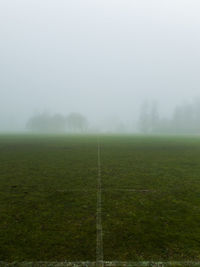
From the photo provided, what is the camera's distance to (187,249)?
11.2 feet

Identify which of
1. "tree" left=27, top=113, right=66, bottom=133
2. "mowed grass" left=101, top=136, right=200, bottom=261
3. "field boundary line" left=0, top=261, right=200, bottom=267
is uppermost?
"tree" left=27, top=113, right=66, bottom=133

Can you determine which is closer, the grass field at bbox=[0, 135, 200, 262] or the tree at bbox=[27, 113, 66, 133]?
the grass field at bbox=[0, 135, 200, 262]

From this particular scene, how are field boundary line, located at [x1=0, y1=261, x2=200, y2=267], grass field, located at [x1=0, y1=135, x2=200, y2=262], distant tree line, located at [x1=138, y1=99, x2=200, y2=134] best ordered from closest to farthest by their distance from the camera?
field boundary line, located at [x1=0, y1=261, x2=200, y2=267], grass field, located at [x1=0, y1=135, x2=200, y2=262], distant tree line, located at [x1=138, y1=99, x2=200, y2=134]

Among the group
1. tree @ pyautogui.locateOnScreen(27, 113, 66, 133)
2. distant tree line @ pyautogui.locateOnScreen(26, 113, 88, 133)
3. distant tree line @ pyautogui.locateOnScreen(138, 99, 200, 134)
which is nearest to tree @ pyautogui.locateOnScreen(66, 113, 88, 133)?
distant tree line @ pyautogui.locateOnScreen(26, 113, 88, 133)

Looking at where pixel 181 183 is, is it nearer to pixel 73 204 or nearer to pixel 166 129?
pixel 73 204

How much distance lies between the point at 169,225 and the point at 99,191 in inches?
103

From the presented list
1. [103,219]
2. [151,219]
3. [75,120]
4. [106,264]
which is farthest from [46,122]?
[106,264]

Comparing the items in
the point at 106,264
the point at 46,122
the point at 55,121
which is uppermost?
the point at 55,121

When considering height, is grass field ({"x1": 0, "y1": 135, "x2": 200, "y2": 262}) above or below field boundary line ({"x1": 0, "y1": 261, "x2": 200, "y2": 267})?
above

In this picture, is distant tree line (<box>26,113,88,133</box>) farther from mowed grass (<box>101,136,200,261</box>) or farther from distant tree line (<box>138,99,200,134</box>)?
mowed grass (<box>101,136,200,261</box>)

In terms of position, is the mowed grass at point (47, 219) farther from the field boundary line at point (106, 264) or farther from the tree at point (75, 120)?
the tree at point (75, 120)

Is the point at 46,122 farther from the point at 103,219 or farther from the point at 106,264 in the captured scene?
the point at 106,264

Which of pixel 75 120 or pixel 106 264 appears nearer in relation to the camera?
pixel 106 264

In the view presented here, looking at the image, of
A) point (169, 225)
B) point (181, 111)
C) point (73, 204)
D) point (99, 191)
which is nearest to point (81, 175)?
point (99, 191)
